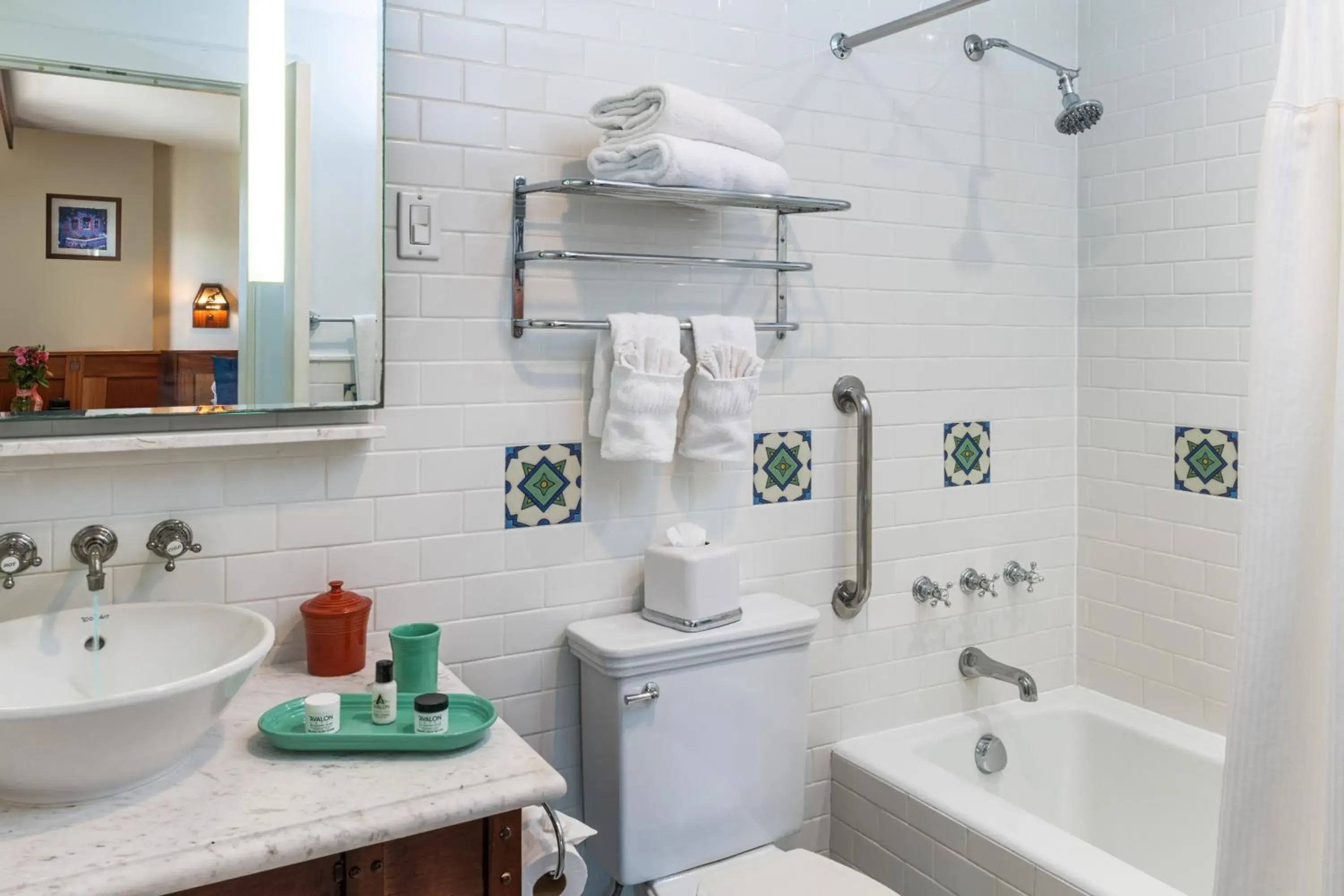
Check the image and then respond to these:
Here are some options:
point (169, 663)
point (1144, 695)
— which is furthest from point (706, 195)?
point (1144, 695)

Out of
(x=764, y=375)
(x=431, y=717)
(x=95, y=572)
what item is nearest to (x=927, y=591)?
(x=764, y=375)

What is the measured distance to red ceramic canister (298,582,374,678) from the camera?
64.6 inches

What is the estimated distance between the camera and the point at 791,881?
5.88 ft

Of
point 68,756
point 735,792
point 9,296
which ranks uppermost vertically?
point 9,296

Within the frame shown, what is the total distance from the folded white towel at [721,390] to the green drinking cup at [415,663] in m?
0.68

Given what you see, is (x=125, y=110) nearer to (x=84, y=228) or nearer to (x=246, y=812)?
(x=84, y=228)

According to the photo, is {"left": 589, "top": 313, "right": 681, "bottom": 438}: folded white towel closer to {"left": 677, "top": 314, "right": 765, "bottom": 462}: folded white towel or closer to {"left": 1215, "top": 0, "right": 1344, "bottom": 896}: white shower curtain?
{"left": 677, "top": 314, "right": 765, "bottom": 462}: folded white towel

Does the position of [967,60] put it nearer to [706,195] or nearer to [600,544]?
[706,195]

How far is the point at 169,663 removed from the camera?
149 centimetres

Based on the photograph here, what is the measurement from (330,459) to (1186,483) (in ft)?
6.48

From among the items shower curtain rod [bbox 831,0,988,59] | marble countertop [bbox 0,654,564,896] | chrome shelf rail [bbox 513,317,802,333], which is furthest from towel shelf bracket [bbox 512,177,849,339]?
marble countertop [bbox 0,654,564,896]

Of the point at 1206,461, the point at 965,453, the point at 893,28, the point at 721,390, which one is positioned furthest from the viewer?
the point at 965,453

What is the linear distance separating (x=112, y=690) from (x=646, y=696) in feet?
2.82

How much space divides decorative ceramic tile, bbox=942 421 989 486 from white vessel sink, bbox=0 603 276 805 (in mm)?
1659
